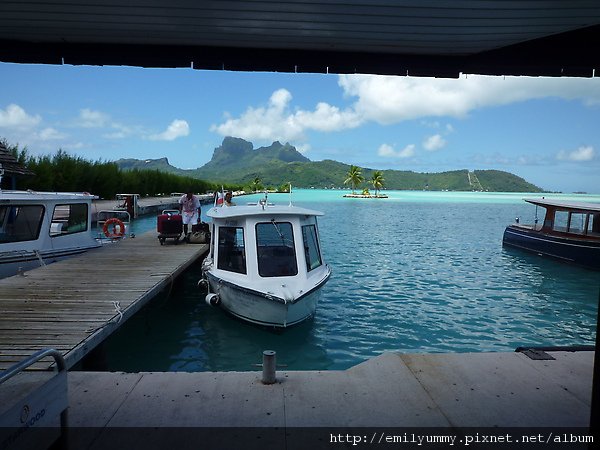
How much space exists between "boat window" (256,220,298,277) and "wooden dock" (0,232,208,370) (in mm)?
2538

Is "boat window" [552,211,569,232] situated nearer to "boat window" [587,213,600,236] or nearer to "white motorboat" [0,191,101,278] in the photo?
"boat window" [587,213,600,236]

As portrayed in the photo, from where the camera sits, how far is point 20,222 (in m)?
11.6

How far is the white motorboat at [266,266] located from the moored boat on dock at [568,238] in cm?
1754

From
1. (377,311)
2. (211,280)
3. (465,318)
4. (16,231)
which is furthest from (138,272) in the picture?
(465,318)

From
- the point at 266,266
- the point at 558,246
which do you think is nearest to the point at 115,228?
the point at 266,266

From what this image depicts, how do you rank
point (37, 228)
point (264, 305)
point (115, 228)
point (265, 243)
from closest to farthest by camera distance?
point (264, 305)
point (265, 243)
point (37, 228)
point (115, 228)

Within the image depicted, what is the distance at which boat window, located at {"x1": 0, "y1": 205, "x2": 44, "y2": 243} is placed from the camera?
11.2 m

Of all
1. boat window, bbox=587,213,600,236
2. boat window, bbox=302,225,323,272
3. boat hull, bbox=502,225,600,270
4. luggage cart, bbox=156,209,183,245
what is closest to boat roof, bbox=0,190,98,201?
luggage cart, bbox=156,209,183,245

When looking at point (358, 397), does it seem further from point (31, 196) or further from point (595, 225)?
point (595, 225)

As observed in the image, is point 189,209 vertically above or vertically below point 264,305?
above

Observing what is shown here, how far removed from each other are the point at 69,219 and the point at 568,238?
2410 cm

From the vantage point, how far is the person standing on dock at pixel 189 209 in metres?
16.3

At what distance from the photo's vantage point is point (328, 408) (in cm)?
440

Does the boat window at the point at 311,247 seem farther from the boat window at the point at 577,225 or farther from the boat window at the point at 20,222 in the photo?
the boat window at the point at 577,225
